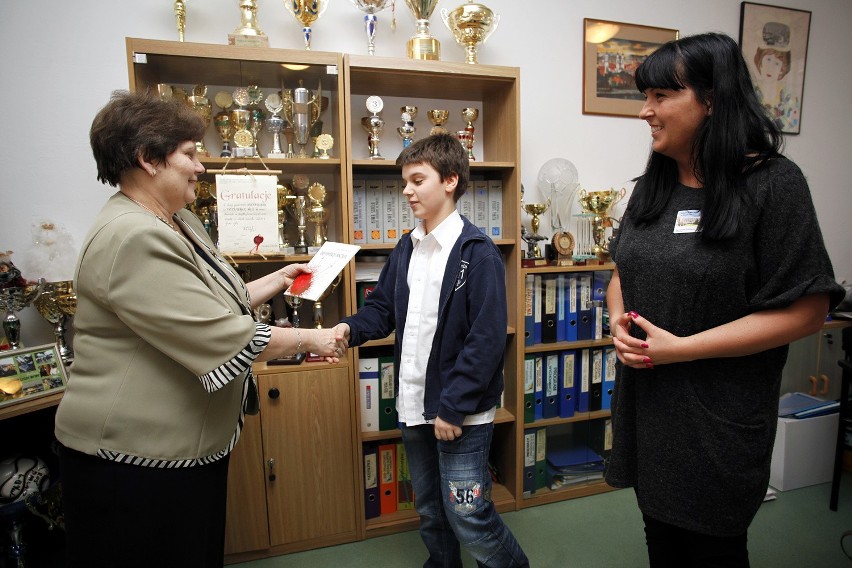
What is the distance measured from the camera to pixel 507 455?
2312 millimetres

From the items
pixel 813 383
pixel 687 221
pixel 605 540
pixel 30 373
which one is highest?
pixel 687 221

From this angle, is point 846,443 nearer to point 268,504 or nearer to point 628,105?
point 628,105

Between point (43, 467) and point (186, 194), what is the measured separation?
1327mm

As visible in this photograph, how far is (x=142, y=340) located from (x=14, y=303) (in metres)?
1.19

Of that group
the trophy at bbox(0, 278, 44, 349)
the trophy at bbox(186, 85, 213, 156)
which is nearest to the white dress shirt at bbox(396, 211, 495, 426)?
the trophy at bbox(186, 85, 213, 156)

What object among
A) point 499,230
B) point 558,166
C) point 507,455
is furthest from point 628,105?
point 507,455

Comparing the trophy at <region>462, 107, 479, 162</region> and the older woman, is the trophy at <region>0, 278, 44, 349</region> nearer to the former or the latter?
the older woman

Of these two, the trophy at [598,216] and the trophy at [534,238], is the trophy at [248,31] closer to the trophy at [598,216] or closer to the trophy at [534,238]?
the trophy at [534,238]

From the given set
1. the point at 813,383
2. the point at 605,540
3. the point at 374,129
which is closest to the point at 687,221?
the point at 374,129

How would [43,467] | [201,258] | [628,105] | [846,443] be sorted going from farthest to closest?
1. [628,105]
2. [846,443]
3. [43,467]
4. [201,258]

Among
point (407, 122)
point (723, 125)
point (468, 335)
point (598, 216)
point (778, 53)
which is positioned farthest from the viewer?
point (778, 53)

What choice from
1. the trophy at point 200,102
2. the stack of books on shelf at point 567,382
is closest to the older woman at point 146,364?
the trophy at point 200,102

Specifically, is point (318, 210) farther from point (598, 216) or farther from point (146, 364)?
point (598, 216)

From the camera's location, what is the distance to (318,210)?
2.04 meters
